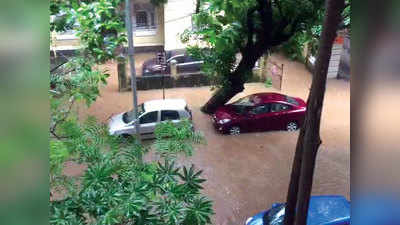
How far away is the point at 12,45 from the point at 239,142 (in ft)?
24.2

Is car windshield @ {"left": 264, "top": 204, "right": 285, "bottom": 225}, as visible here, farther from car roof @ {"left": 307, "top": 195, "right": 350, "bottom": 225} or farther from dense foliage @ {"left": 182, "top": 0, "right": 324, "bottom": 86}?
dense foliage @ {"left": 182, "top": 0, "right": 324, "bottom": 86}

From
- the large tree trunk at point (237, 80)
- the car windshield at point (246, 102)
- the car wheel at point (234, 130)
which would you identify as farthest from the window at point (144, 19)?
the car wheel at point (234, 130)

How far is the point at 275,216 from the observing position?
489 cm

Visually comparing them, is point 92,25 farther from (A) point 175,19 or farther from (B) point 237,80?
(A) point 175,19

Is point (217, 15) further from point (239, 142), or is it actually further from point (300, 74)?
A: point (300, 74)

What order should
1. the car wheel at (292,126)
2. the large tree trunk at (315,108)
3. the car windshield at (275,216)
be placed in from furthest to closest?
1. the car wheel at (292,126)
2. the car windshield at (275,216)
3. the large tree trunk at (315,108)

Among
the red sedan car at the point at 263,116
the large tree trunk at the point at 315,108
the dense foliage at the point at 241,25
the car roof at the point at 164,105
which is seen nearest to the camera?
the large tree trunk at the point at 315,108

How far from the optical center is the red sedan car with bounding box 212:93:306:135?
8.09m

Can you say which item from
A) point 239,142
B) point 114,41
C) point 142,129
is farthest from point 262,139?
point 114,41

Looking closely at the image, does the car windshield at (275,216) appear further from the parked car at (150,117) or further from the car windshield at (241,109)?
the car windshield at (241,109)

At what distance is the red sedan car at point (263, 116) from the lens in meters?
8.09

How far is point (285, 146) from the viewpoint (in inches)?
304

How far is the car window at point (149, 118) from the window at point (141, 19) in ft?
13.8

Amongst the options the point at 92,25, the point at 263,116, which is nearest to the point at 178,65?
the point at 263,116
